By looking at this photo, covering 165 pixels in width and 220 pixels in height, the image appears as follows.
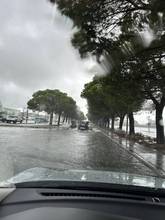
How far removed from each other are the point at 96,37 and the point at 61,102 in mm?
85396

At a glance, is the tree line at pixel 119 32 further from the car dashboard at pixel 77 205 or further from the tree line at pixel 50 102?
the tree line at pixel 50 102

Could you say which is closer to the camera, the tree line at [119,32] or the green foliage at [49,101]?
the tree line at [119,32]

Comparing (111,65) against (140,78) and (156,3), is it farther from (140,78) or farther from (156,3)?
(156,3)

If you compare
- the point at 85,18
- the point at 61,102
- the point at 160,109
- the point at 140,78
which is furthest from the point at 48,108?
the point at 85,18

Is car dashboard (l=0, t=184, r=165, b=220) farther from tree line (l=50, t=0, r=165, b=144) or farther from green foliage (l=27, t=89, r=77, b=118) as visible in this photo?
green foliage (l=27, t=89, r=77, b=118)

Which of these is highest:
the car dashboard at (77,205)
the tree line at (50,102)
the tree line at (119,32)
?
the tree line at (50,102)

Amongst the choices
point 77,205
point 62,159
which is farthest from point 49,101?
point 77,205

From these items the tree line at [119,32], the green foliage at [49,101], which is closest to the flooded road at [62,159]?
the tree line at [119,32]

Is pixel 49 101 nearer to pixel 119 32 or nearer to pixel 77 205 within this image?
pixel 119 32

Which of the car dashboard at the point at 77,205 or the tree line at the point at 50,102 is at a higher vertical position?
the tree line at the point at 50,102

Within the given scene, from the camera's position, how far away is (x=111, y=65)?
15.3 metres

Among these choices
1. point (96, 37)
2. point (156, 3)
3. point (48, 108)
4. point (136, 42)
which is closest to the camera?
point (156, 3)

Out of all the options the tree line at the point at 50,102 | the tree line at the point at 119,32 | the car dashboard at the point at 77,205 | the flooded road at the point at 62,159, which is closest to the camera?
the car dashboard at the point at 77,205

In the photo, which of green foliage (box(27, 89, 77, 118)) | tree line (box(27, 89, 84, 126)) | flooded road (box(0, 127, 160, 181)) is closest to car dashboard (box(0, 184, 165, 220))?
flooded road (box(0, 127, 160, 181))
